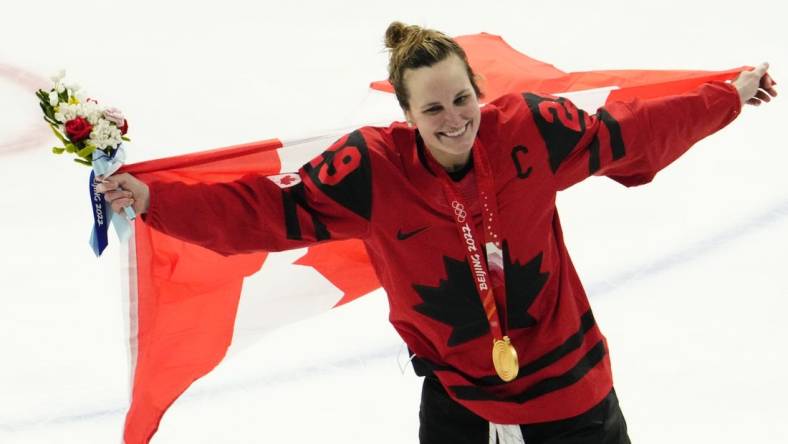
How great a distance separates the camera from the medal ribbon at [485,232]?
2189 millimetres

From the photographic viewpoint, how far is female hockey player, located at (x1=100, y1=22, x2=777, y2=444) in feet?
7.05

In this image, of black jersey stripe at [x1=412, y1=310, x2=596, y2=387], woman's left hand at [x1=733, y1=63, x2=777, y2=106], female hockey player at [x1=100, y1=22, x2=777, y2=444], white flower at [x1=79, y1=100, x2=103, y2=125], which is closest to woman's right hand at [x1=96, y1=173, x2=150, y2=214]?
female hockey player at [x1=100, y1=22, x2=777, y2=444]

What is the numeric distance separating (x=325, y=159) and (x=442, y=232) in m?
0.28

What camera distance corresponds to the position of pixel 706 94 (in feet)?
7.95

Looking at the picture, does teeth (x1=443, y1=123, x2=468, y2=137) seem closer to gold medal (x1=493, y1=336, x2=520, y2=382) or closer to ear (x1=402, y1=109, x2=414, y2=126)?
ear (x1=402, y1=109, x2=414, y2=126)

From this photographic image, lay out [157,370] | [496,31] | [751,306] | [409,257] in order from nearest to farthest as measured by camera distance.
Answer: [409,257], [157,370], [751,306], [496,31]

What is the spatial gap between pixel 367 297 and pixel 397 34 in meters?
1.75

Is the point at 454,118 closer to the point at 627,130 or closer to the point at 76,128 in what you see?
the point at 627,130

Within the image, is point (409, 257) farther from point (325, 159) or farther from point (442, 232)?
point (325, 159)

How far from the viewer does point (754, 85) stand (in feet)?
8.29

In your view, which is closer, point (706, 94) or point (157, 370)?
point (706, 94)

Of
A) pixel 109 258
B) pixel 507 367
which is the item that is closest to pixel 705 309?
pixel 507 367

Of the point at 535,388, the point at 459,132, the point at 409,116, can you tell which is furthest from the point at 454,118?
the point at 535,388

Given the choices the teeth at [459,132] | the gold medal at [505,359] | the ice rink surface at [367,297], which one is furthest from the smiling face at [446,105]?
the ice rink surface at [367,297]
